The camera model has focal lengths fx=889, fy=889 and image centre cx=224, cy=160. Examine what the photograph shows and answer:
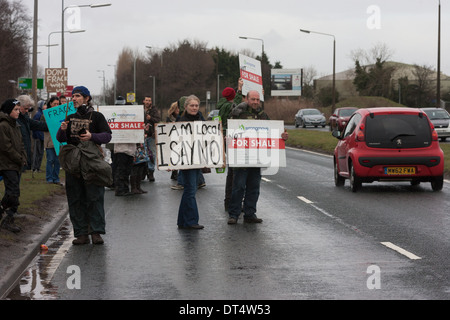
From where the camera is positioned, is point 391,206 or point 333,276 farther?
point 391,206

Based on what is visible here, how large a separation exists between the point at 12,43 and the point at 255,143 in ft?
306

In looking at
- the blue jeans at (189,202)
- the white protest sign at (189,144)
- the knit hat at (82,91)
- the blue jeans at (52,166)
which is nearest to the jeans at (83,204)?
the knit hat at (82,91)

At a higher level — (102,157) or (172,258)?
(102,157)

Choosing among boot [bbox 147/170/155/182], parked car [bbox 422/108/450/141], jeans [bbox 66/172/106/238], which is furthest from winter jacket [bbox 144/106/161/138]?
parked car [bbox 422/108/450/141]

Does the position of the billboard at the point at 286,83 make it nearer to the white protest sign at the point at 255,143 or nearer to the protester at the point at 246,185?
the white protest sign at the point at 255,143

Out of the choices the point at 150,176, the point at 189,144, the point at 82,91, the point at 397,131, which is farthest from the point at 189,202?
the point at 150,176

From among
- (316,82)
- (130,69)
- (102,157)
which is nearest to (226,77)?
(130,69)

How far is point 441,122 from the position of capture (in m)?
40.1

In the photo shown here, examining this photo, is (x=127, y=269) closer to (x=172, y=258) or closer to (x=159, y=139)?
(x=172, y=258)

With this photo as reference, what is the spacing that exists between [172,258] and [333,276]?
6.66 ft

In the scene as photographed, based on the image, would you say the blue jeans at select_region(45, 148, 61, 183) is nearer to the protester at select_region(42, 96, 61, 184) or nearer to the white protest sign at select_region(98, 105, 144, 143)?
the protester at select_region(42, 96, 61, 184)

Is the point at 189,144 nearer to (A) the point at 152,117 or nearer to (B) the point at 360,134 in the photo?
(B) the point at 360,134

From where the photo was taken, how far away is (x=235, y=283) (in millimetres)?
8109

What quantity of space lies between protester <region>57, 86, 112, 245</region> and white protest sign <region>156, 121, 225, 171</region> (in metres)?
1.92
